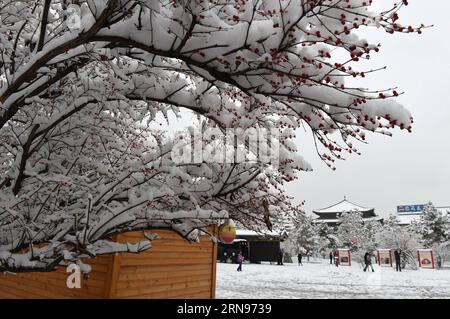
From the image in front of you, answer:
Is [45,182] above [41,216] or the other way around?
above

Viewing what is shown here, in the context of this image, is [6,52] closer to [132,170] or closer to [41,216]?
[41,216]

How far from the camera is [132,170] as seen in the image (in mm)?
2779

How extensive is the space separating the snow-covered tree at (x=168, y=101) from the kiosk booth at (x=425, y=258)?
95.8 ft

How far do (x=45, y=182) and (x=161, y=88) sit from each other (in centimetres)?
129

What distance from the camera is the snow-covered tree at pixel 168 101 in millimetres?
1976

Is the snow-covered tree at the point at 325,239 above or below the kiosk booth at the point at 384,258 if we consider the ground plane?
above

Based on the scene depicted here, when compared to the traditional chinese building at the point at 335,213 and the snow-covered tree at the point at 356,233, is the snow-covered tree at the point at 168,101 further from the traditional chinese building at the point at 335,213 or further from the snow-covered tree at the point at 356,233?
the traditional chinese building at the point at 335,213

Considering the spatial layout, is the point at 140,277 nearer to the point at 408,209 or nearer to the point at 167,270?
the point at 167,270

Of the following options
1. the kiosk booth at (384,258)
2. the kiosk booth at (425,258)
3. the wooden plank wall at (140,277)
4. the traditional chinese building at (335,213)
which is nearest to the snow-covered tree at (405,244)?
the kiosk booth at (425,258)

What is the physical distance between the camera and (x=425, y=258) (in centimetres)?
2775

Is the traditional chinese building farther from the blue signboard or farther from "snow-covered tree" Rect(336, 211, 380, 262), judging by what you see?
the blue signboard

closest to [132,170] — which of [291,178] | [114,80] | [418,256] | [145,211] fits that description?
[145,211]

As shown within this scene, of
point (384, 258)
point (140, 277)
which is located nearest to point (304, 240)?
point (384, 258)

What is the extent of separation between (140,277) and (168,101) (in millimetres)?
3887
